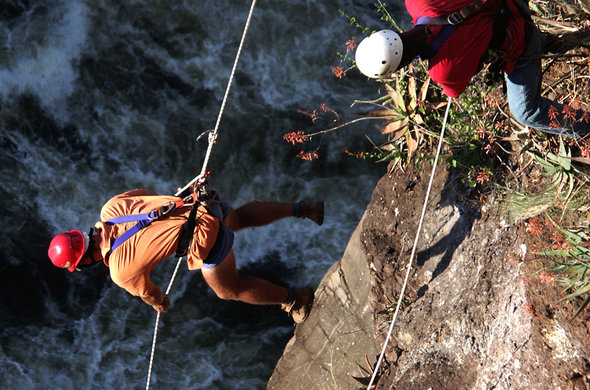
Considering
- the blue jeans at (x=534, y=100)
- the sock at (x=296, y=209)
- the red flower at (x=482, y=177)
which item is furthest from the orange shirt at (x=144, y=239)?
the blue jeans at (x=534, y=100)

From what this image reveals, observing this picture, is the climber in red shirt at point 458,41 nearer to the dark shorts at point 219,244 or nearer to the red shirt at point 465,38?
the red shirt at point 465,38

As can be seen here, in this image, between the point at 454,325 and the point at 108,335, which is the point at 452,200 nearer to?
the point at 454,325

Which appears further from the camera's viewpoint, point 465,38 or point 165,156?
point 165,156

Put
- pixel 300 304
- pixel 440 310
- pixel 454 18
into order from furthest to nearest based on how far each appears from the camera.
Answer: pixel 300 304 → pixel 440 310 → pixel 454 18

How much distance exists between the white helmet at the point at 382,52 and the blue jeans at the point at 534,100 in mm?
711

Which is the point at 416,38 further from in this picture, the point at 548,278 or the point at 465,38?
the point at 548,278

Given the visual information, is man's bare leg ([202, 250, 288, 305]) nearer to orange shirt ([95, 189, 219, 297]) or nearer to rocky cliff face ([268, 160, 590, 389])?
orange shirt ([95, 189, 219, 297])

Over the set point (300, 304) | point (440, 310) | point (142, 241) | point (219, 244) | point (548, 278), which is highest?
point (142, 241)

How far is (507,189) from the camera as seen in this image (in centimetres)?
415

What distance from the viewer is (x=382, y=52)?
284 centimetres

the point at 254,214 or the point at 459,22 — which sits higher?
the point at 459,22

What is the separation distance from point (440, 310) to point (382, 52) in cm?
239

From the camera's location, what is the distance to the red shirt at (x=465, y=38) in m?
2.82

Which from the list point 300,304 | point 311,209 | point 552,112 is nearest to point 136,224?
point 311,209
